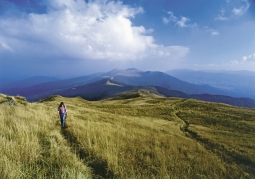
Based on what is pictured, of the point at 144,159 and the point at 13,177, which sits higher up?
the point at 13,177

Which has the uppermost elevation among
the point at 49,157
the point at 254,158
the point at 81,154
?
the point at 49,157

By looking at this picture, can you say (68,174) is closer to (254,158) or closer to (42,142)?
(42,142)

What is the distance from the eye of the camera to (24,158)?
5.03m

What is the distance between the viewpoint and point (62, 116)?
549 inches

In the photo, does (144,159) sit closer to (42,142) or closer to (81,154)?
(81,154)

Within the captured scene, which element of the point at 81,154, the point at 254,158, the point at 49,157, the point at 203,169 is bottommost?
the point at 254,158

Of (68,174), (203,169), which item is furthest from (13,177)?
(203,169)

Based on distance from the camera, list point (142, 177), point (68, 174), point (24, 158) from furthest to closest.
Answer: point (142, 177)
point (24, 158)
point (68, 174)

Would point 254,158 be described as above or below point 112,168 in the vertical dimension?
below

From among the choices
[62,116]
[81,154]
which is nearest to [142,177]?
[81,154]

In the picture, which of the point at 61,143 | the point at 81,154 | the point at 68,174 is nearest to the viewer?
the point at 68,174

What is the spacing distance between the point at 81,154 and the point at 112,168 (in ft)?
5.90

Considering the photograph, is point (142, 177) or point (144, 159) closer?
point (142, 177)

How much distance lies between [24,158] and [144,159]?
421 cm
